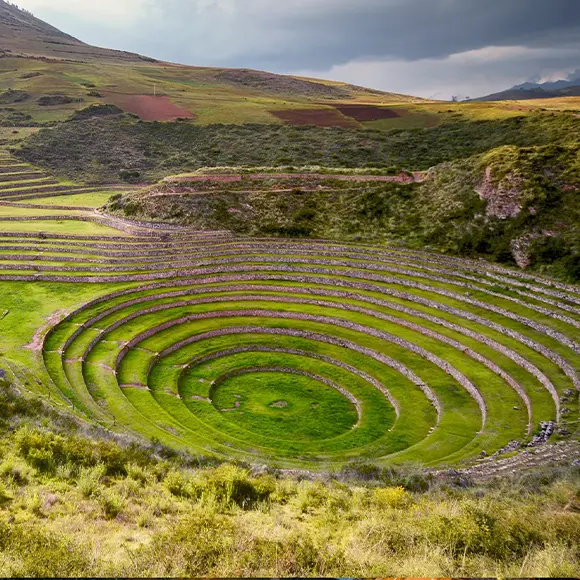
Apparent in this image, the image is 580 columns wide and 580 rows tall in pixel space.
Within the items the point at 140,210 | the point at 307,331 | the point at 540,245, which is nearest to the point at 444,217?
the point at 540,245

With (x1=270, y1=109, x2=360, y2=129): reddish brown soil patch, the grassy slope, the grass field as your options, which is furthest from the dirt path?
(x1=270, y1=109, x2=360, y2=129): reddish brown soil patch

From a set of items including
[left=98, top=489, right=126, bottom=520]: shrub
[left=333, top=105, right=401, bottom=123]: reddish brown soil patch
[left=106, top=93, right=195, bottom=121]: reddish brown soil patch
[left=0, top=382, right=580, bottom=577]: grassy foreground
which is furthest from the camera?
[left=106, top=93, right=195, bottom=121]: reddish brown soil patch

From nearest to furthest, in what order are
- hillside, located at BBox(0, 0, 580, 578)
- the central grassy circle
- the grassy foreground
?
the grassy foreground → hillside, located at BBox(0, 0, 580, 578) → the central grassy circle

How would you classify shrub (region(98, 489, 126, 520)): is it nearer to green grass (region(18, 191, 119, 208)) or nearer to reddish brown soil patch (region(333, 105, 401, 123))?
green grass (region(18, 191, 119, 208))

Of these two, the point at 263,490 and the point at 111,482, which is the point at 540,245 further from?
the point at 111,482

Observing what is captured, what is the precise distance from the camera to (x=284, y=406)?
28562 mm

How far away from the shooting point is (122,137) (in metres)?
108

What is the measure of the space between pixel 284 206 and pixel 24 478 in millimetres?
47889

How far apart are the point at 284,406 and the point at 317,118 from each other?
9852 cm

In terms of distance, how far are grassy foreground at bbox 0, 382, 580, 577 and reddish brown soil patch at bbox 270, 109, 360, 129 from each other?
101259 mm

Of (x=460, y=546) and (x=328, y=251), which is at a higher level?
(x=328, y=251)

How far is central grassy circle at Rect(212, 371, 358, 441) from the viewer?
26.5 metres

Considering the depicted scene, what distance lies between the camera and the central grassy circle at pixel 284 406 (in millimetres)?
26531

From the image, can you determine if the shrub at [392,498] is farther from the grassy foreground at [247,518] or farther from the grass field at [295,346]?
the grass field at [295,346]
